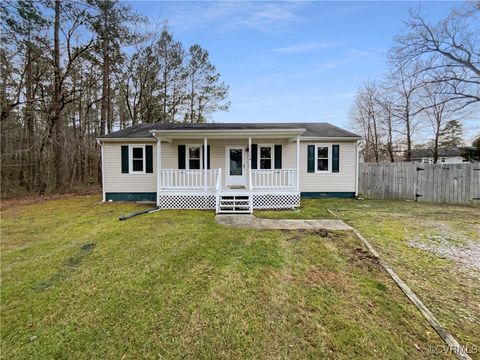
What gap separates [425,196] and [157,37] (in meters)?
19.4

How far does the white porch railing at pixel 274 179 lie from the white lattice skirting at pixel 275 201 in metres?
0.34

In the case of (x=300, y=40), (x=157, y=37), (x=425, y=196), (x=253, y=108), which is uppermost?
(x=157, y=37)

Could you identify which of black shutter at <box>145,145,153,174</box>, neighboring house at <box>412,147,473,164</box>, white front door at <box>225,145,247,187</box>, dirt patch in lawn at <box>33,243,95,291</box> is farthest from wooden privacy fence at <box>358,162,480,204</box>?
neighboring house at <box>412,147,473,164</box>

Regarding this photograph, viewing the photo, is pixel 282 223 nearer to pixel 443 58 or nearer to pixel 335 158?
pixel 335 158

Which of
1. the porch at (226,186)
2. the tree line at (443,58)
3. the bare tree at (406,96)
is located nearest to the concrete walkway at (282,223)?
the porch at (226,186)

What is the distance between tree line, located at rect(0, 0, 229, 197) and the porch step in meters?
10.2

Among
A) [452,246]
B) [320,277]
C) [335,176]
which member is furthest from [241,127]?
[452,246]

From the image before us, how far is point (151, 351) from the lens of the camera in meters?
2.21

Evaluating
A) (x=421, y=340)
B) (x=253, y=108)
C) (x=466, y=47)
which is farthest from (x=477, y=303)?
(x=253, y=108)

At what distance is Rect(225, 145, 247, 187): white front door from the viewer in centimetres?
1015

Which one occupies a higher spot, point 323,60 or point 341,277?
point 323,60

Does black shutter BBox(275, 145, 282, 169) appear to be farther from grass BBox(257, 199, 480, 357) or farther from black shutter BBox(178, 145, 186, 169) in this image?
black shutter BBox(178, 145, 186, 169)

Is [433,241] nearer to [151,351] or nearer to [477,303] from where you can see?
Result: [477,303]

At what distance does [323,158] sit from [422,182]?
14.2ft
